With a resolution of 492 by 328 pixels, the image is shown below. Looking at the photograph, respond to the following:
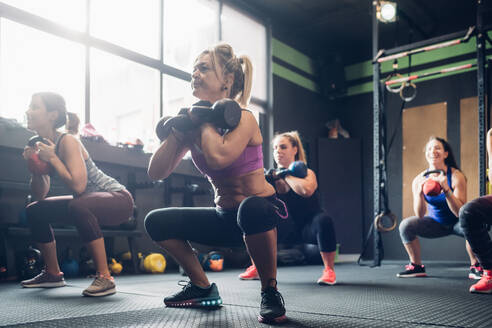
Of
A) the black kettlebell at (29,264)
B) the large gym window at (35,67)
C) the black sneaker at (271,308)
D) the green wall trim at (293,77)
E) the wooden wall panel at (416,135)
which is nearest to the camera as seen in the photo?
the black sneaker at (271,308)

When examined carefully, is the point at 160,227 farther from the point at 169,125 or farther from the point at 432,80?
the point at 432,80

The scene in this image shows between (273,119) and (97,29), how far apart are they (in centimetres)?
265

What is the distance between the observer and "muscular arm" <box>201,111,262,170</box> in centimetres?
152

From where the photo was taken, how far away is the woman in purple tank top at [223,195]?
1.53 meters

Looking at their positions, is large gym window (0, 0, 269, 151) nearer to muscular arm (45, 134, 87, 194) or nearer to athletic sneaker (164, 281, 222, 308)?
muscular arm (45, 134, 87, 194)

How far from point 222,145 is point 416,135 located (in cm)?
534

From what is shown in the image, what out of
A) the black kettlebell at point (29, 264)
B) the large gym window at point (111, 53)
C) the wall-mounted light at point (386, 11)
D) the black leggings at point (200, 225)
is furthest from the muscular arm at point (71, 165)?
the wall-mounted light at point (386, 11)

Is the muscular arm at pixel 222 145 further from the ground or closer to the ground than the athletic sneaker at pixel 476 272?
further from the ground

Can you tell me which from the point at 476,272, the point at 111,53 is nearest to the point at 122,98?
the point at 111,53

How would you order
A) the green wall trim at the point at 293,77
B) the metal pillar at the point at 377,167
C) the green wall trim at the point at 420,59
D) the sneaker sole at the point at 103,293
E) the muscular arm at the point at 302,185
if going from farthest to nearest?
the green wall trim at the point at 293,77
the green wall trim at the point at 420,59
the metal pillar at the point at 377,167
the muscular arm at the point at 302,185
the sneaker sole at the point at 103,293

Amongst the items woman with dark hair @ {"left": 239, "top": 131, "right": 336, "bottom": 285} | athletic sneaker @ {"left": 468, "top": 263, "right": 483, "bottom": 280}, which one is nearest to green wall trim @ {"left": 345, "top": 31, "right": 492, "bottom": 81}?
athletic sneaker @ {"left": 468, "top": 263, "right": 483, "bottom": 280}

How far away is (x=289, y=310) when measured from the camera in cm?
178

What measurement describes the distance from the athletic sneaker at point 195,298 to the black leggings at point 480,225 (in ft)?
4.38

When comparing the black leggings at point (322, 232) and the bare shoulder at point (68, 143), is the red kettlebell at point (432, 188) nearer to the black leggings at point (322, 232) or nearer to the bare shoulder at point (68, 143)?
the black leggings at point (322, 232)
